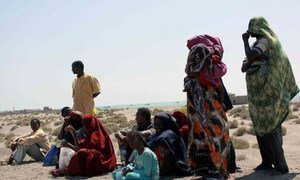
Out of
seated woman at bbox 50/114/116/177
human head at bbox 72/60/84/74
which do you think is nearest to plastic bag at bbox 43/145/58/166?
seated woman at bbox 50/114/116/177

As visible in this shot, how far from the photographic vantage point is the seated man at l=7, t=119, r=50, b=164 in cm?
1037

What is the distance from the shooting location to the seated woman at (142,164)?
6.13 m

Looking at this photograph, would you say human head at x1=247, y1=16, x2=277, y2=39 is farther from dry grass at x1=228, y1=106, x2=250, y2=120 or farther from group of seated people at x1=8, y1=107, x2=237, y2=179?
dry grass at x1=228, y1=106, x2=250, y2=120

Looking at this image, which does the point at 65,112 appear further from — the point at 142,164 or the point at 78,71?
the point at 142,164

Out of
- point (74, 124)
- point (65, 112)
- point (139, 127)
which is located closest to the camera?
point (139, 127)

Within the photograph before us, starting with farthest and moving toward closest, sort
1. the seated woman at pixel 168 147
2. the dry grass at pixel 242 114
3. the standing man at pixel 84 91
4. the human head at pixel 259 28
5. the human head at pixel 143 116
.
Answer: the dry grass at pixel 242 114, the standing man at pixel 84 91, the human head at pixel 143 116, the seated woman at pixel 168 147, the human head at pixel 259 28

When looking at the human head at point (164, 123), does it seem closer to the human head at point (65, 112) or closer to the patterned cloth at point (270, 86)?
the patterned cloth at point (270, 86)

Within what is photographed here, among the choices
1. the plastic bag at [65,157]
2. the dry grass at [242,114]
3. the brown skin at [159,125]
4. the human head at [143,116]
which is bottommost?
the dry grass at [242,114]

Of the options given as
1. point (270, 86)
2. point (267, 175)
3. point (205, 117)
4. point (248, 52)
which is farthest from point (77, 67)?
point (267, 175)

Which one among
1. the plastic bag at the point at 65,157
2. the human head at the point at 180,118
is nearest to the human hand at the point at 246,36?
the human head at the point at 180,118

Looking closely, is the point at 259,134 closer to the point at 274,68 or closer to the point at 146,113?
the point at 274,68

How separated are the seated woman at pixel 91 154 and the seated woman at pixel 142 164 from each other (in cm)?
156

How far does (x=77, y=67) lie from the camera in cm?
916

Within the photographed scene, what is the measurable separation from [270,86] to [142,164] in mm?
2245
